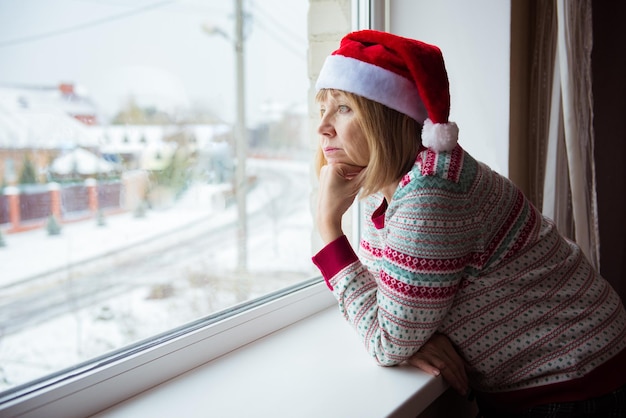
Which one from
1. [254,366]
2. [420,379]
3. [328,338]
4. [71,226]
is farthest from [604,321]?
[71,226]

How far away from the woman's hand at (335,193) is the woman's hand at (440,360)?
0.89ft

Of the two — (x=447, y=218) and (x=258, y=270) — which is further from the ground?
(x=447, y=218)

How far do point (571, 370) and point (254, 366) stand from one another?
574 millimetres

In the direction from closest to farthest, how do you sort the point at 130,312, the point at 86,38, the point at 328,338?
the point at 86,38, the point at 130,312, the point at 328,338

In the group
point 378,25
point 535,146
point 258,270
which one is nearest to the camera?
point 258,270

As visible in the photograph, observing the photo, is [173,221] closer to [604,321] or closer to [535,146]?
[604,321]

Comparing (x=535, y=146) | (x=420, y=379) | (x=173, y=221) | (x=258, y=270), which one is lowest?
(x=420, y=379)

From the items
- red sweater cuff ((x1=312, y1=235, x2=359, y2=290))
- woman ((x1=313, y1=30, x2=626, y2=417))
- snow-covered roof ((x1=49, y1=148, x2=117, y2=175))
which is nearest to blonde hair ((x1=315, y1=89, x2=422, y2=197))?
woman ((x1=313, y1=30, x2=626, y2=417))

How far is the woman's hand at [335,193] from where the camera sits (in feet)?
3.25

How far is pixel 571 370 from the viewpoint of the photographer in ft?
3.03

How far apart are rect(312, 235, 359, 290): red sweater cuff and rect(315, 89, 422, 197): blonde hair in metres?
0.11

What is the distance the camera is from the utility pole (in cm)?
118

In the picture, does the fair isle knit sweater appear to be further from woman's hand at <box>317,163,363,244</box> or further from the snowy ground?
the snowy ground

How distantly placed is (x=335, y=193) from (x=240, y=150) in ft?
1.02
